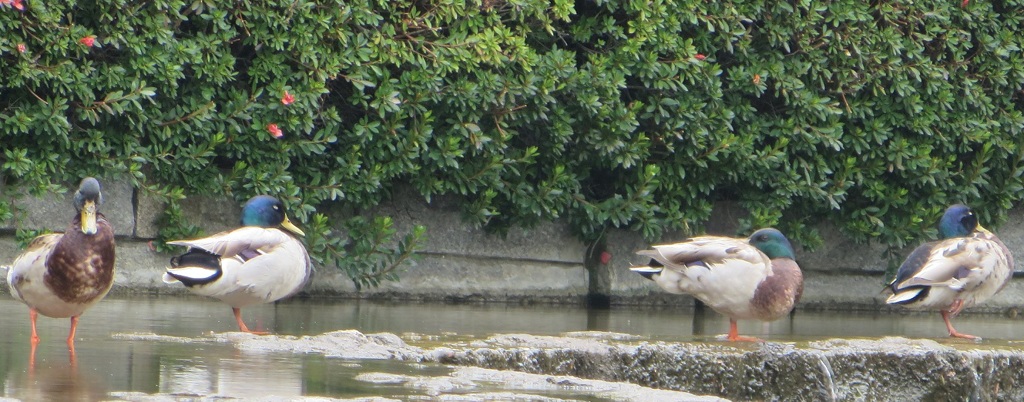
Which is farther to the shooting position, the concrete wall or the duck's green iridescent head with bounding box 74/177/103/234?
the concrete wall

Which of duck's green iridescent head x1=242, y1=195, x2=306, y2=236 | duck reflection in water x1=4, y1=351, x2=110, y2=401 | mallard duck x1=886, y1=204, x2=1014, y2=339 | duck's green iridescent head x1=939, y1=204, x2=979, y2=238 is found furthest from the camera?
duck's green iridescent head x1=939, y1=204, x2=979, y2=238

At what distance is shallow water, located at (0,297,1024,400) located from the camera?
3963 millimetres

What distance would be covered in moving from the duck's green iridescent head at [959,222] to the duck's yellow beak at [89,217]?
5005 mm

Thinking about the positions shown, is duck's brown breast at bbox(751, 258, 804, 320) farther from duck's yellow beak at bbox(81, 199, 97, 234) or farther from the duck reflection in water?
the duck reflection in water

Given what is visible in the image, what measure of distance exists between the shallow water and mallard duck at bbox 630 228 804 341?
0.23m

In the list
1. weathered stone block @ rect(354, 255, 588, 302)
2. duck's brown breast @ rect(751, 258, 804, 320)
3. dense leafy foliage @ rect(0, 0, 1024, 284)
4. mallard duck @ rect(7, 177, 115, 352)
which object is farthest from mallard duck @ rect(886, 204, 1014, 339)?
mallard duck @ rect(7, 177, 115, 352)

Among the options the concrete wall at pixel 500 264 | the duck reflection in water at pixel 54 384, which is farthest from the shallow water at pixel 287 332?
the concrete wall at pixel 500 264

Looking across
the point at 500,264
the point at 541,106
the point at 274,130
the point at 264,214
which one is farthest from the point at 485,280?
the point at 264,214

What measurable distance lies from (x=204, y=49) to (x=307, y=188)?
1.05 metres

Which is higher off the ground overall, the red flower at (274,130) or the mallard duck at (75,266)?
the red flower at (274,130)

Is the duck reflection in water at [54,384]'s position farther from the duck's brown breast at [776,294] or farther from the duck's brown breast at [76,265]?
the duck's brown breast at [776,294]

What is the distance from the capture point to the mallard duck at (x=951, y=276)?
6.95 meters

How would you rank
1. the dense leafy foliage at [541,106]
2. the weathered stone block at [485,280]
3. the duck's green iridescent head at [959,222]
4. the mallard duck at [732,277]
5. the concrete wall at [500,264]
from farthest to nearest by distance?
the weathered stone block at [485,280] → the concrete wall at [500,264] → the duck's green iridescent head at [959,222] → the dense leafy foliage at [541,106] → the mallard duck at [732,277]

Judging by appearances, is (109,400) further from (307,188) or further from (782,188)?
(782,188)
